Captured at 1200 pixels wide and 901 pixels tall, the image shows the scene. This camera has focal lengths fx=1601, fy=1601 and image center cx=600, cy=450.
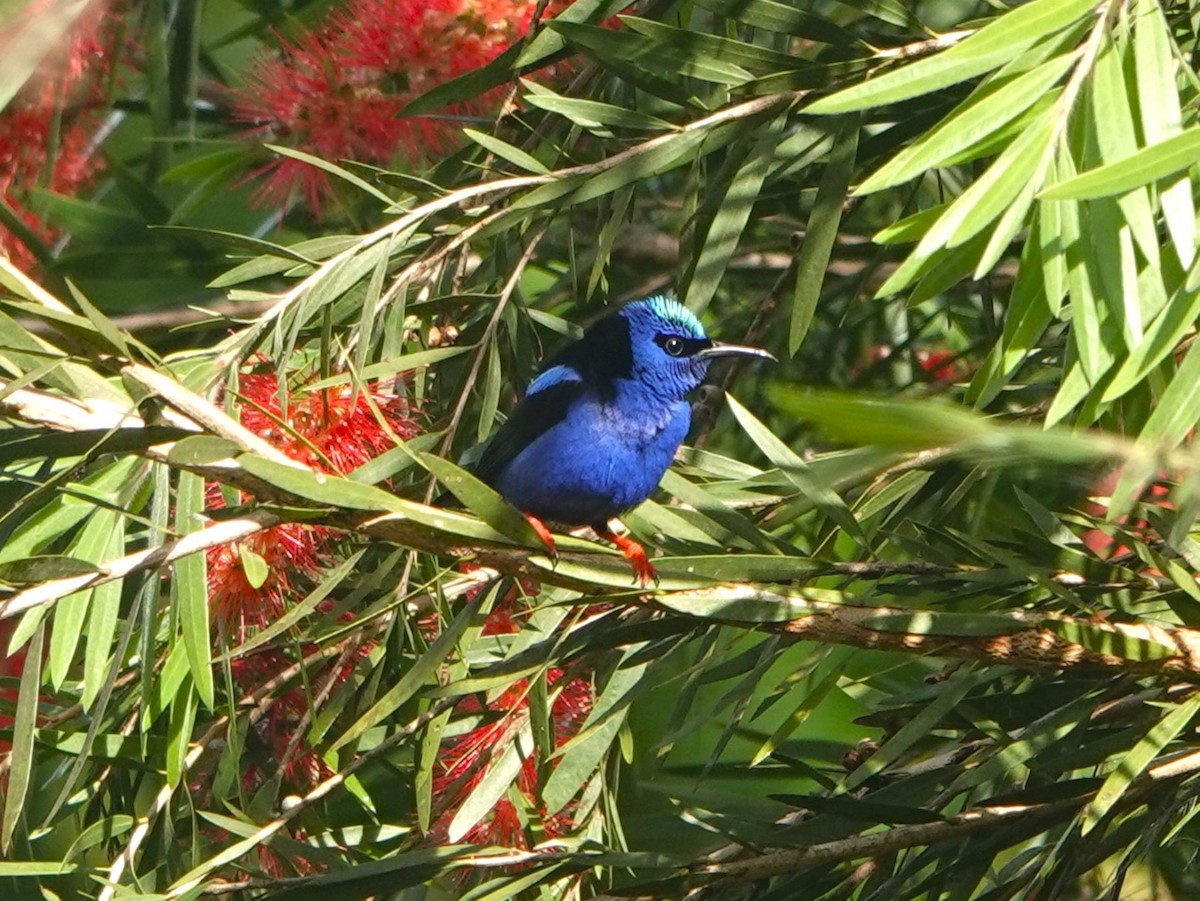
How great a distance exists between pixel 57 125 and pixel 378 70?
0.54 metres

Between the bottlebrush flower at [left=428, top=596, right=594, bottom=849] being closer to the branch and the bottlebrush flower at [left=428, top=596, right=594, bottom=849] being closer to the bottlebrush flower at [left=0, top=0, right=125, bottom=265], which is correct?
the branch

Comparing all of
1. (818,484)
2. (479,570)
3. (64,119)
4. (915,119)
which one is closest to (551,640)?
(479,570)

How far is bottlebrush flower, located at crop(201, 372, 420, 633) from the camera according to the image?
6.79ft

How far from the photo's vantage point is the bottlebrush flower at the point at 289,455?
2.07 m

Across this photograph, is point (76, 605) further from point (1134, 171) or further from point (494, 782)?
point (1134, 171)

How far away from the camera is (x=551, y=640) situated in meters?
1.94

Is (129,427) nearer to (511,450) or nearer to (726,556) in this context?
(726,556)

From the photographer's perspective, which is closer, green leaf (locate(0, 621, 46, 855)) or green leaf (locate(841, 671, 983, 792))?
green leaf (locate(0, 621, 46, 855))

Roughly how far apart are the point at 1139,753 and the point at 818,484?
46cm

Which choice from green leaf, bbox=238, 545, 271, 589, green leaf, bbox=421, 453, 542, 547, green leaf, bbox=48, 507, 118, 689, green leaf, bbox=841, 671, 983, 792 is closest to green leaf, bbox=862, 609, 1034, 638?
green leaf, bbox=841, 671, 983, 792

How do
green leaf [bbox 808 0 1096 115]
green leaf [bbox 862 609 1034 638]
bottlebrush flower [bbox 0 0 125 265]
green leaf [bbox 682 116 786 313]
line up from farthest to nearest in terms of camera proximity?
bottlebrush flower [bbox 0 0 125 265] → green leaf [bbox 682 116 786 313] → green leaf [bbox 862 609 1034 638] → green leaf [bbox 808 0 1096 115]

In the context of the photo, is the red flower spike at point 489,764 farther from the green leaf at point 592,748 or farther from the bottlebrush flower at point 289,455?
the bottlebrush flower at point 289,455

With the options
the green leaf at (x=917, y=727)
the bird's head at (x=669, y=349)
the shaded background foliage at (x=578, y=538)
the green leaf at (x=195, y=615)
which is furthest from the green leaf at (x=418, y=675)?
the bird's head at (x=669, y=349)

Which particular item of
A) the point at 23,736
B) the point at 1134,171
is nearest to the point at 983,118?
the point at 1134,171
